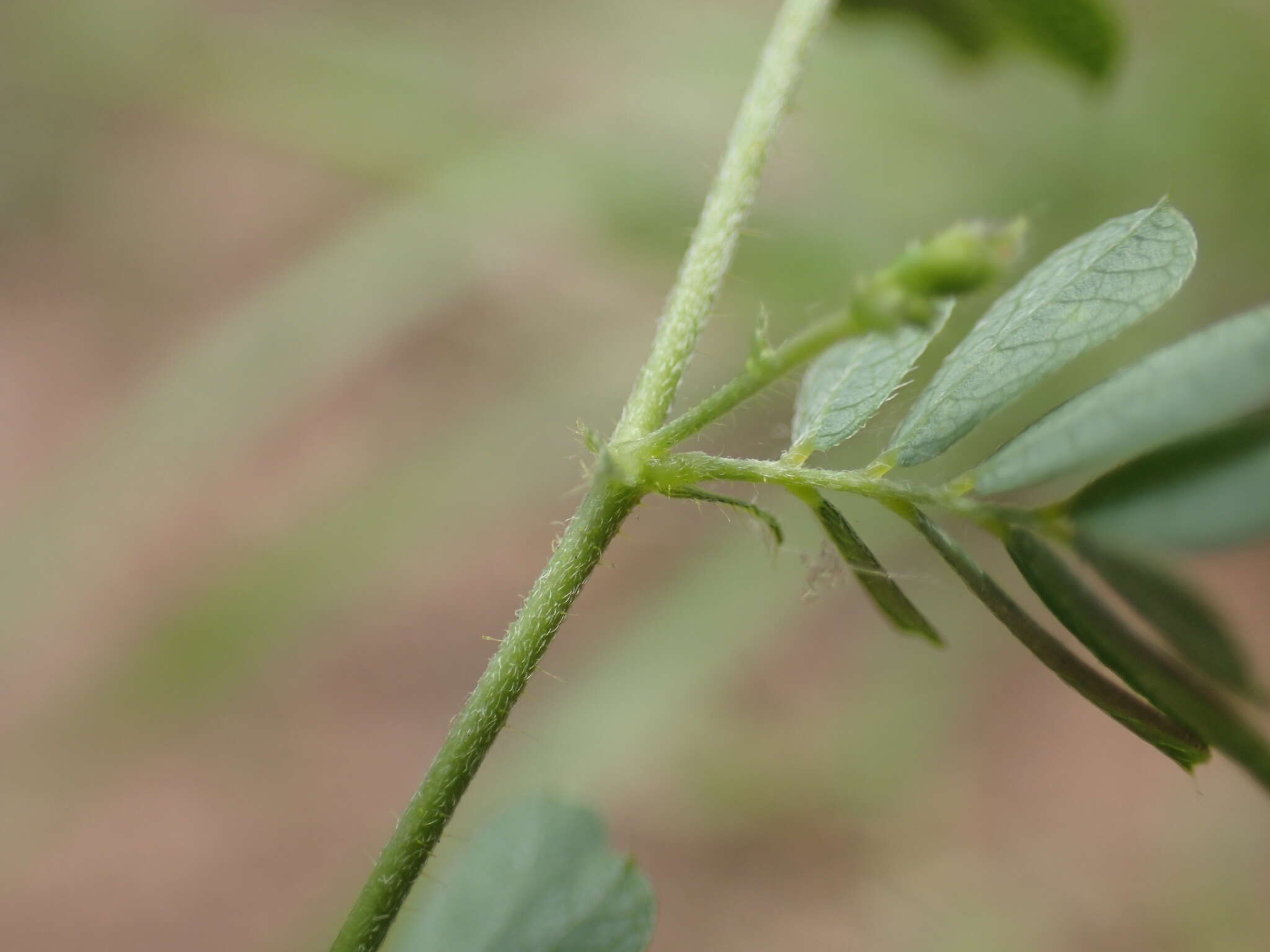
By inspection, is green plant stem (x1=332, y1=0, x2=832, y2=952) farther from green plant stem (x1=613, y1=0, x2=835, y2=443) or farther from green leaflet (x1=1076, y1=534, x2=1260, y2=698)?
green leaflet (x1=1076, y1=534, x2=1260, y2=698)

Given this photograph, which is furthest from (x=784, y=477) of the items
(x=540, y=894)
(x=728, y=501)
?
(x=540, y=894)

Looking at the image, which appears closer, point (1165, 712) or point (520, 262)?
point (1165, 712)

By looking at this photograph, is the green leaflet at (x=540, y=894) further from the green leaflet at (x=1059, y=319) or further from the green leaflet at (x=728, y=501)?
the green leaflet at (x=1059, y=319)

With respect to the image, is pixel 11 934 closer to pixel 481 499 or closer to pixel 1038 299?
pixel 481 499

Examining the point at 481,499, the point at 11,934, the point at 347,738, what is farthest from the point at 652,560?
the point at 11,934

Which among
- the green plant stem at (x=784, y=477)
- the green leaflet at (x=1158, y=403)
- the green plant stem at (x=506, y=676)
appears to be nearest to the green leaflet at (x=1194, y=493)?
the green leaflet at (x=1158, y=403)

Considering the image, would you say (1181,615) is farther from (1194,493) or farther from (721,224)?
(721,224)
